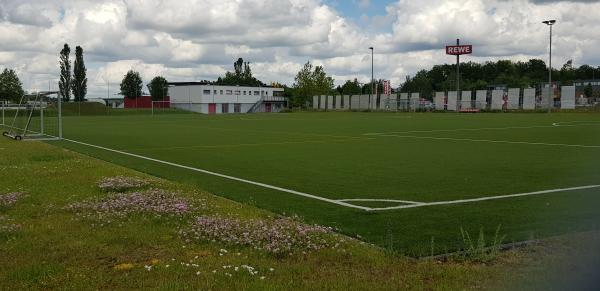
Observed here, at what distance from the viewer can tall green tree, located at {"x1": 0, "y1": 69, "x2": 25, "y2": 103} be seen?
10281cm

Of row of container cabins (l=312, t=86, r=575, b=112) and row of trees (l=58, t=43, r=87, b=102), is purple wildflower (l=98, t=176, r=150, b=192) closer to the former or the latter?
row of container cabins (l=312, t=86, r=575, b=112)

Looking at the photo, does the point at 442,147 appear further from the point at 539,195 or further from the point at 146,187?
the point at 146,187

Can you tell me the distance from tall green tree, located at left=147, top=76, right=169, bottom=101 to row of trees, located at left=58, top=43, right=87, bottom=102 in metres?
23.8

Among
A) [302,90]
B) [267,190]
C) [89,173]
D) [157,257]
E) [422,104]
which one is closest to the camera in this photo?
[157,257]

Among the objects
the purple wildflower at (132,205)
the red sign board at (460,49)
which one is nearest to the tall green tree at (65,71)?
the red sign board at (460,49)

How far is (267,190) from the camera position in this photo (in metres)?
10.8

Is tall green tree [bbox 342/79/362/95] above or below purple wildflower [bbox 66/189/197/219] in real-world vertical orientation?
above

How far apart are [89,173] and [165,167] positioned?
8.30 ft

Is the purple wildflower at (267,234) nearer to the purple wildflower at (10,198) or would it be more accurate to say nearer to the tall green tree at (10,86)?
the purple wildflower at (10,198)

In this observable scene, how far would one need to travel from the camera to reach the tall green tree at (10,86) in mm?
102812

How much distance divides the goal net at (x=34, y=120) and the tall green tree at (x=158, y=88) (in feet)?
344

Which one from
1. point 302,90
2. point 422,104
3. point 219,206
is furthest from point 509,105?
point 219,206

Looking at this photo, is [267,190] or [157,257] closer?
[157,257]

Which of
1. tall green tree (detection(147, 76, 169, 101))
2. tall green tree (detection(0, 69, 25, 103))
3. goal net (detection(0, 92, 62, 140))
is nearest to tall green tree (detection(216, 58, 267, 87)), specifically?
tall green tree (detection(147, 76, 169, 101))
